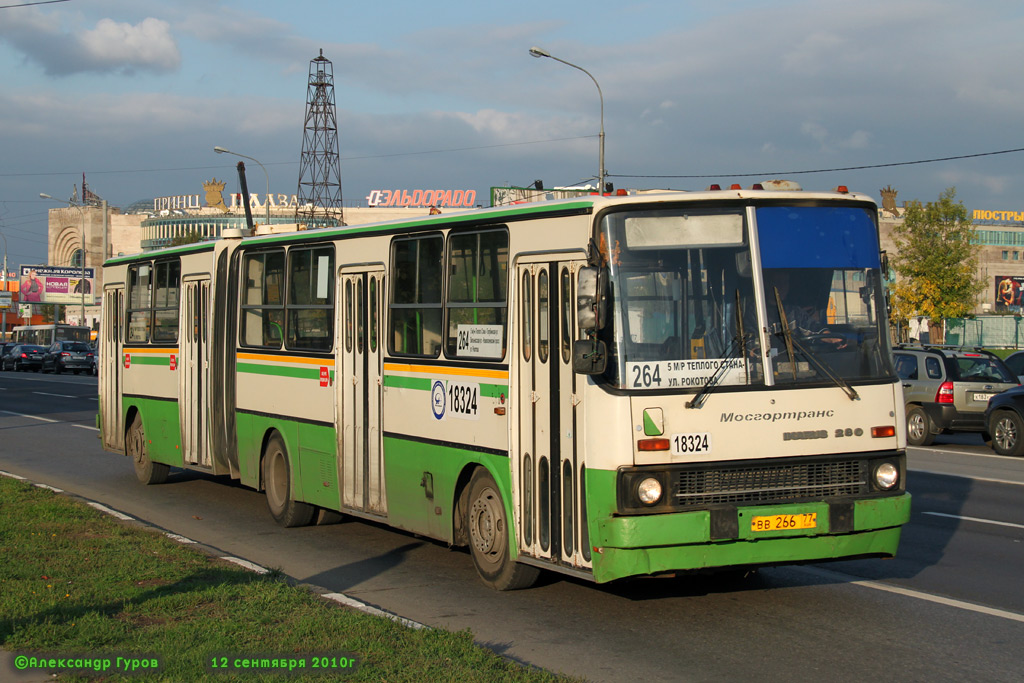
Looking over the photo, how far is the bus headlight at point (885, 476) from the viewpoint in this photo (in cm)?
754

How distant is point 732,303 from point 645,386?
31.9 inches

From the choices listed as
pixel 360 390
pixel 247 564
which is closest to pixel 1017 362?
pixel 360 390

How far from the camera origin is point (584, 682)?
597 centimetres

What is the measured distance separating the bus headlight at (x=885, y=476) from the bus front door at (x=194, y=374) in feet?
27.5

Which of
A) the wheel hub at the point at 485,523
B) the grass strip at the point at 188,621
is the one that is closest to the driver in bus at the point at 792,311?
the wheel hub at the point at 485,523

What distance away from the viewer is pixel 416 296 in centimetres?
958

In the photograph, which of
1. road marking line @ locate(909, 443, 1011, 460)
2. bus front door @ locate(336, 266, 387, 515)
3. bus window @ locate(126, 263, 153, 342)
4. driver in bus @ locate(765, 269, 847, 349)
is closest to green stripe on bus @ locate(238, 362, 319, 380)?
bus front door @ locate(336, 266, 387, 515)

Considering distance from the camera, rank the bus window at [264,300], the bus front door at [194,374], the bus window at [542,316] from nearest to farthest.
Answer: the bus window at [542,316] → the bus window at [264,300] → the bus front door at [194,374]

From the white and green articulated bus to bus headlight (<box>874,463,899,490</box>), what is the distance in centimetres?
1

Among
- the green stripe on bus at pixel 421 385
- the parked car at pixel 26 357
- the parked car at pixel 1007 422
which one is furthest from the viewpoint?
the parked car at pixel 26 357

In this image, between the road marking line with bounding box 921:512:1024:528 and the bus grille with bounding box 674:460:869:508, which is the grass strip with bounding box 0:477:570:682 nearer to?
the bus grille with bounding box 674:460:869:508

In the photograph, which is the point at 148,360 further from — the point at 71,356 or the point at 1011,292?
the point at 1011,292

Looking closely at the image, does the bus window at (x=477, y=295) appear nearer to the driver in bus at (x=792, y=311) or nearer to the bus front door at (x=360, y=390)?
the bus front door at (x=360, y=390)

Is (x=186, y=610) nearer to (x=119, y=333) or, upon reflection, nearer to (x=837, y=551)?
(x=837, y=551)
